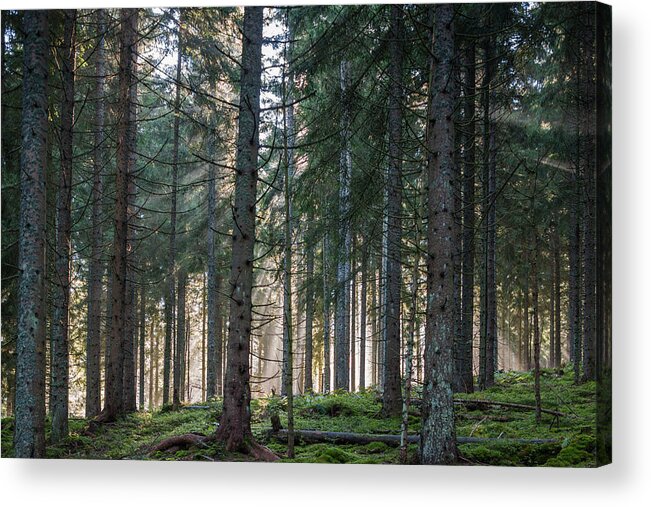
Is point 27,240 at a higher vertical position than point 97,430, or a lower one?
higher

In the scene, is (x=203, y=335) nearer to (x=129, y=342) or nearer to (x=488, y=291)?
(x=129, y=342)

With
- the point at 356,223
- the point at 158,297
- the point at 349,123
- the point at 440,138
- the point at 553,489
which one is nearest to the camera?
the point at 553,489

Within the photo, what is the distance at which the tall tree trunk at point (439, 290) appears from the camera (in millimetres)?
5395

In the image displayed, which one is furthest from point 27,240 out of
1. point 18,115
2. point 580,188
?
point 580,188

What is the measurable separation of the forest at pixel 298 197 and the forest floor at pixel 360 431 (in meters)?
0.03

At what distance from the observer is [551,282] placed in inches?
370

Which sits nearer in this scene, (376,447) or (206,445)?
(206,445)

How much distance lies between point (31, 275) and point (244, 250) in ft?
7.17

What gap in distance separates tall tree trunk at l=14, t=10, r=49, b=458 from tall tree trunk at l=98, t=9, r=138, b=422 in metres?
1.46

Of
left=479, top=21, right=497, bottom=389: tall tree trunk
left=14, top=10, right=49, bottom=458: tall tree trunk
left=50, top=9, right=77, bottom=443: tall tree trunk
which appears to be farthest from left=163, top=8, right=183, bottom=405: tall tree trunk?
left=479, top=21, right=497, bottom=389: tall tree trunk

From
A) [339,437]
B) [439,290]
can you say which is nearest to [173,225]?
[339,437]

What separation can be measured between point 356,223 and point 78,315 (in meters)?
6.12

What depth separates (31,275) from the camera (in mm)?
5609

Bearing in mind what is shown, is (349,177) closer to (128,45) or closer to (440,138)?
(440,138)
